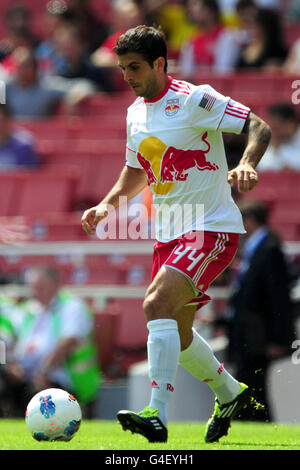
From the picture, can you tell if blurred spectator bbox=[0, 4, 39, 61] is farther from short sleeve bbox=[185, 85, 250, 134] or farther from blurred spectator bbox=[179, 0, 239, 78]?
short sleeve bbox=[185, 85, 250, 134]

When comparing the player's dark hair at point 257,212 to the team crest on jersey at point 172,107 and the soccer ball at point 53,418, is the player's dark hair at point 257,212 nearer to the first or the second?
the team crest on jersey at point 172,107

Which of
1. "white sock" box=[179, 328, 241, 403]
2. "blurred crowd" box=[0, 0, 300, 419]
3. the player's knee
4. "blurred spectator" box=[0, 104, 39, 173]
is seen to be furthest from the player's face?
"blurred spectator" box=[0, 104, 39, 173]

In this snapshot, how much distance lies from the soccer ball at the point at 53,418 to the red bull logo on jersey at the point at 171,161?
130 cm

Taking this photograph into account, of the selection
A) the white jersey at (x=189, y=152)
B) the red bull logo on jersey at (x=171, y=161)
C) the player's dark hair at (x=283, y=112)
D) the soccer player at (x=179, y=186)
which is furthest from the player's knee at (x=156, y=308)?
the player's dark hair at (x=283, y=112)

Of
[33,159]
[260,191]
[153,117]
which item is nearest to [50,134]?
[33,159]

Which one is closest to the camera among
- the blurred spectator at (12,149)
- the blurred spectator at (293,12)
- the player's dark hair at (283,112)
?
the player's dark hair at (283,112)

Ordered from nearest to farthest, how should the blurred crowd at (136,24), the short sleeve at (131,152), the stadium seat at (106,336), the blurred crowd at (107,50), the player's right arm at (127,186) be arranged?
the short sleeve at (131,152) → the player's right arm at (127,186) → the stadium seat at (106,336) → the blurred crowd at (107,50) → the blurred crowd at (136,24)

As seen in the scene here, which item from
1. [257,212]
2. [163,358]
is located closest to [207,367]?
[163,358]

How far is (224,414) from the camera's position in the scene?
569 centimetres

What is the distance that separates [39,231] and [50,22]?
4.60 metres

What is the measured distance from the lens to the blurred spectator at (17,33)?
13766mm

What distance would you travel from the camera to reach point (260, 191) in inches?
398
